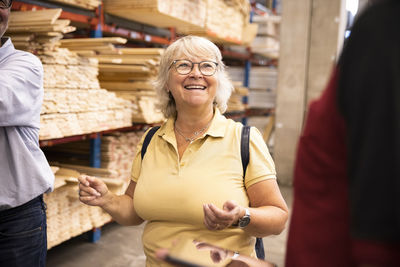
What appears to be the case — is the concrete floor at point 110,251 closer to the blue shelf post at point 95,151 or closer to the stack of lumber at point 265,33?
the blue shelf post at point 95,151

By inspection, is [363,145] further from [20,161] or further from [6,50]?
[6,50]

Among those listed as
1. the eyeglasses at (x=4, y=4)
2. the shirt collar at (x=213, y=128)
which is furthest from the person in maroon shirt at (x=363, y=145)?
the eyeglasses at (x=4, y=4)

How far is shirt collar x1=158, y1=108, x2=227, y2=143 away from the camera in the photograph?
1.84m

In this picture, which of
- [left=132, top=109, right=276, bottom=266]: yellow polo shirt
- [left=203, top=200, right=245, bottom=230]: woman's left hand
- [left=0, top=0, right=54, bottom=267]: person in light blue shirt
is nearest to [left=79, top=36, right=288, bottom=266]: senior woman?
[left=132, top=109, right=276, bottom=266]: yellow polo shirt

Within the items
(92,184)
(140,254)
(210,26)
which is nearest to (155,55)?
(210,26)

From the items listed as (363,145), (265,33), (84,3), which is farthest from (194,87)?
(265,33)

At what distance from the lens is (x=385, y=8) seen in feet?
2.05

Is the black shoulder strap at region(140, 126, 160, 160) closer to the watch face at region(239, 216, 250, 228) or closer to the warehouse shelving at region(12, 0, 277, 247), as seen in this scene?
the watch face at region(239, 216, 250, 228)

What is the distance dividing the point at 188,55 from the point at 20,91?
0.79m

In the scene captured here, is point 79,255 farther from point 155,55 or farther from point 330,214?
point 330,214

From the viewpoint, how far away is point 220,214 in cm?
138

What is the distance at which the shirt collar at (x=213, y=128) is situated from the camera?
1843 mm

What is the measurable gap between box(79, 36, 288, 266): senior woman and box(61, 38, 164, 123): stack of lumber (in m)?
1.78

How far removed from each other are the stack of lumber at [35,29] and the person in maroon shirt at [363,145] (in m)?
2.46
